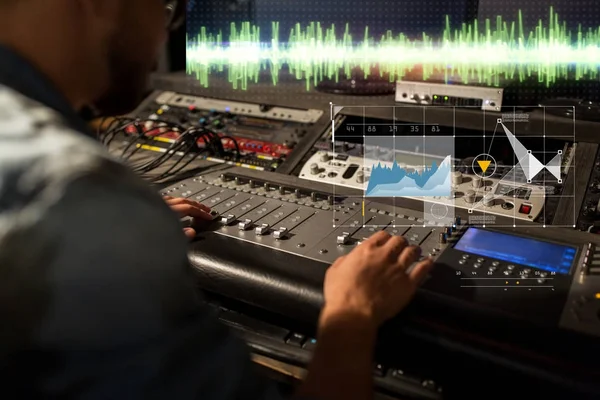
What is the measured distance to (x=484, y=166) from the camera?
135cm

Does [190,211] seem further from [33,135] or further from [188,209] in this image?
[33,135]

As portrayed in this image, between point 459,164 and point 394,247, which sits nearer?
point 394,247

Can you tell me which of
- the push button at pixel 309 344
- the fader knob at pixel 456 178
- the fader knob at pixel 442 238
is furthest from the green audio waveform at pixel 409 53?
the push button at pixel 309 344

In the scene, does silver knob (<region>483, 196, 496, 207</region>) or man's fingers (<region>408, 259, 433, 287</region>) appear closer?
man's fingers (<region>408, 259, 433, 287</region>)

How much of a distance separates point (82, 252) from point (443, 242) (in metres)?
0.76

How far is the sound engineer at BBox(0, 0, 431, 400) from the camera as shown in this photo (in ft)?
1.75

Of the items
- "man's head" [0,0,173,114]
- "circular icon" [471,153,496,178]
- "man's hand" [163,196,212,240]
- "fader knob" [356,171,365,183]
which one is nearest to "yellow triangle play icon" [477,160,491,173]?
"circular icon" [471,153,496,178]

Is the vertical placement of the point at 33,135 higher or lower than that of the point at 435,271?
higher

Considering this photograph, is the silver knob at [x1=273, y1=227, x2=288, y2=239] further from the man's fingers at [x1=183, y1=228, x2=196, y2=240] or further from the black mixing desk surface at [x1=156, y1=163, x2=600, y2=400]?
the man's fingers at [x1=183, y1=228, x2=196, y2=240]

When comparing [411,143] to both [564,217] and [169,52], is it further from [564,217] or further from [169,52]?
[169,52]

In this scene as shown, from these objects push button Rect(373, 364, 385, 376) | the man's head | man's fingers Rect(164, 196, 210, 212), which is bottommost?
push button Rect(373, 364, 385, 376)

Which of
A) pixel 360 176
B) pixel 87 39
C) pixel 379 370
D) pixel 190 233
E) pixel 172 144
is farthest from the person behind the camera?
pixel 172 144
